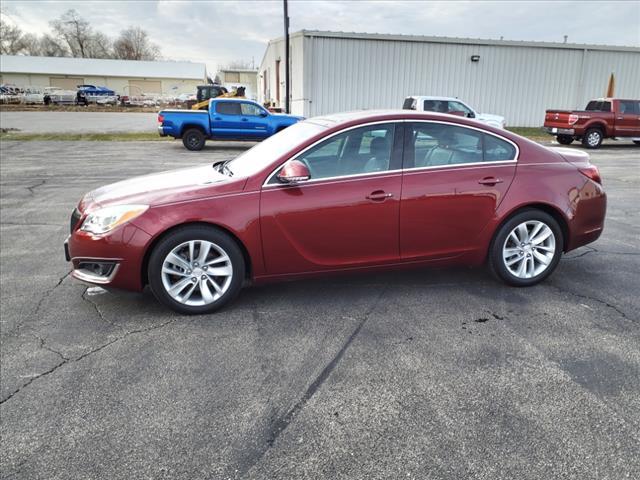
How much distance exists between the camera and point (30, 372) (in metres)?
3.19

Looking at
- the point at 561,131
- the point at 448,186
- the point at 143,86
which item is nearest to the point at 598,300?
the point at 448,186

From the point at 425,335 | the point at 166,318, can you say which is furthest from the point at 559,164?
the point at 166,318

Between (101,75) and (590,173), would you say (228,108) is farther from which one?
(101,75)

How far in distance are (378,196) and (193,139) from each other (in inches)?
561

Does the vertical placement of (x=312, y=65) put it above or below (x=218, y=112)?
above

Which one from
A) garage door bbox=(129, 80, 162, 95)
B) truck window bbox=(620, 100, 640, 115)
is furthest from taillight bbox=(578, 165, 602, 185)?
garage door bbox=(129, 80, 162, 95)

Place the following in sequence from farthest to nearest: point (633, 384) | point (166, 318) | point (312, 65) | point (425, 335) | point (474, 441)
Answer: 1. point (312, 65)
2. point (166, 318)
3. point (425, 335)
4. point (633, 384)
5. point (474, 441)

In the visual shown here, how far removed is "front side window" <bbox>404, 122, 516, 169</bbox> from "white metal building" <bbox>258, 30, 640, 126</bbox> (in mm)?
19784

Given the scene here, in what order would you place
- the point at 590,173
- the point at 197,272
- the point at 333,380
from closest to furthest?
the point at 333,380 → the point at 197,272 → the point at 590,173

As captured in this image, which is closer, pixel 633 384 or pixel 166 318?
pixel 633 384

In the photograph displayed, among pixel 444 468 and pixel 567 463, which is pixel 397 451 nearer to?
pixel 444 468

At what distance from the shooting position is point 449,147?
14.3 feet

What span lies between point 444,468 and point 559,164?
3.28m

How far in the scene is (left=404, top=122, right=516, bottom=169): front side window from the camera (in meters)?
4.26
